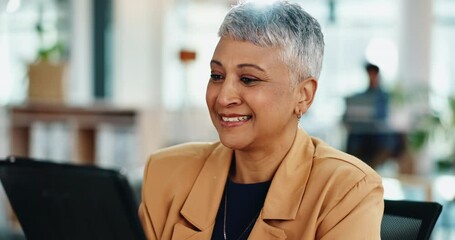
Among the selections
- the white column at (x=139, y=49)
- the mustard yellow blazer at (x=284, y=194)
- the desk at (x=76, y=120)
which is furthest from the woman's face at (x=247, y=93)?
the white column at (x=139, y=49)

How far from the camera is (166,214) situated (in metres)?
1.75

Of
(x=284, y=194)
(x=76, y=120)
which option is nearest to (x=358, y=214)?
(x=284, y=194)

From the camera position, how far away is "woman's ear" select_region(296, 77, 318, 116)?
64.5 inches

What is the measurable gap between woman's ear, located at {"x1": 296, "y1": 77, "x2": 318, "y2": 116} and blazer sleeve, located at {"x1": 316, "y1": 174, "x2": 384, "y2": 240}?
0.68ft

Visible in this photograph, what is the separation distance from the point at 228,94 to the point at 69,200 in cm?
40

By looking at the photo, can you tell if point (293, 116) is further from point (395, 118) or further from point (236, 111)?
point (395, 118)

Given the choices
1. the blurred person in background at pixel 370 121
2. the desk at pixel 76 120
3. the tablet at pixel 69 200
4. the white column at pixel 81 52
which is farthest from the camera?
the white column at pixel 81 52

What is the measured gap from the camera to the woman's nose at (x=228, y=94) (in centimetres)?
158

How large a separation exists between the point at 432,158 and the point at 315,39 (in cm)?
828

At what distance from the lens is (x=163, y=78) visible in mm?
9883

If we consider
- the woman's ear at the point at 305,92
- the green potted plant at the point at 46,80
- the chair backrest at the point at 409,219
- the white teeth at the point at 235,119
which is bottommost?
the green potted plant at the point at 46,80

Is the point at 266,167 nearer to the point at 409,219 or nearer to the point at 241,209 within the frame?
the point at 241,209

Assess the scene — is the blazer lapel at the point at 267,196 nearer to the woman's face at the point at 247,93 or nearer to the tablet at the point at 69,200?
the woman's face at the point at 247,93

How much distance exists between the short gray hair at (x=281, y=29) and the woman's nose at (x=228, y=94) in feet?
0.29
